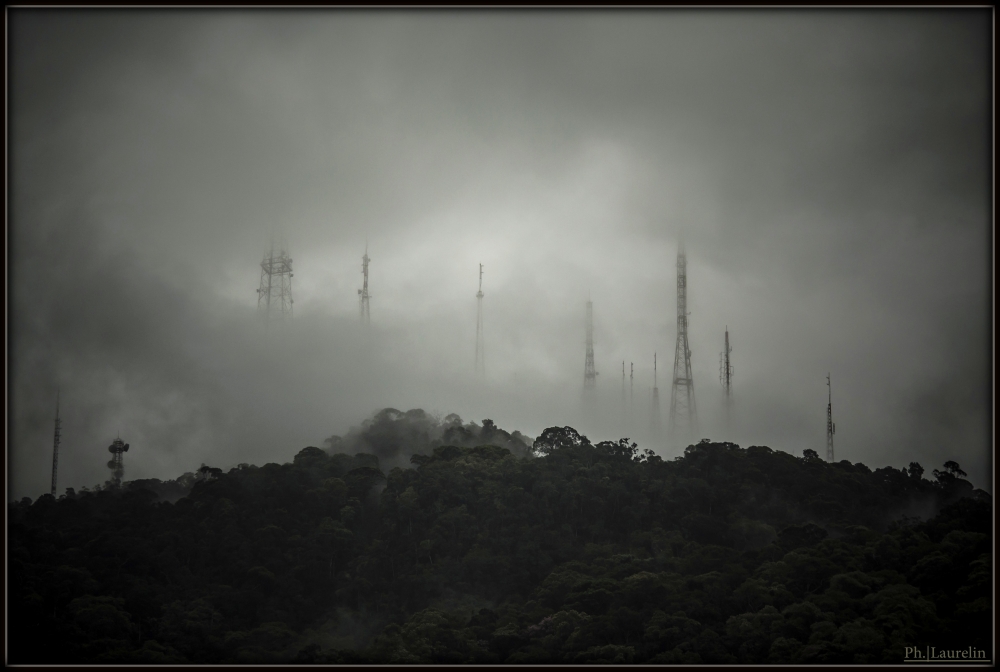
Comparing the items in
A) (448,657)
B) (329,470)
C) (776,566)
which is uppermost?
(329,470)

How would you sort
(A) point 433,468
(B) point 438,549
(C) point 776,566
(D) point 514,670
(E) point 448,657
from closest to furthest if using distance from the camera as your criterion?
1. (D) point 514,670
2. (E) point 448,657
3. (C) point 776,566
4. (B) point 438,549
5. (A) point 433,468

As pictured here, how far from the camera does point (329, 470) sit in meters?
79.4

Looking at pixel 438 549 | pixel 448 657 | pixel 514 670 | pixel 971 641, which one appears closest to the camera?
pixel 514 670

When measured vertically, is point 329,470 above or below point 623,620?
above

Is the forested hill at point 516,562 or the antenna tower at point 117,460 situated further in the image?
the antenna tower at point 117,460

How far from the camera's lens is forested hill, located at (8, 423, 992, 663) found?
5456cm

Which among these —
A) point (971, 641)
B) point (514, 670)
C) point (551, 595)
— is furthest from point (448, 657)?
point (971, 641)

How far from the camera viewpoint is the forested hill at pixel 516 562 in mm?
54562

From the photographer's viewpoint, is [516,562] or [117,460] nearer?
[516,562]

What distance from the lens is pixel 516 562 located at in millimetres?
68188

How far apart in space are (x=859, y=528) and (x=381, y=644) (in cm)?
3707

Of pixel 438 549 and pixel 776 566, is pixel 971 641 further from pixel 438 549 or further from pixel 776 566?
pixel 438 549

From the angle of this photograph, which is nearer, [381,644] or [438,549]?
[381,644]

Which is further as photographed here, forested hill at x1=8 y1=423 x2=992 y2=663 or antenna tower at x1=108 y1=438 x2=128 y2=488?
antenna tower at x1=108 y1=438 x2=128 y2=488
